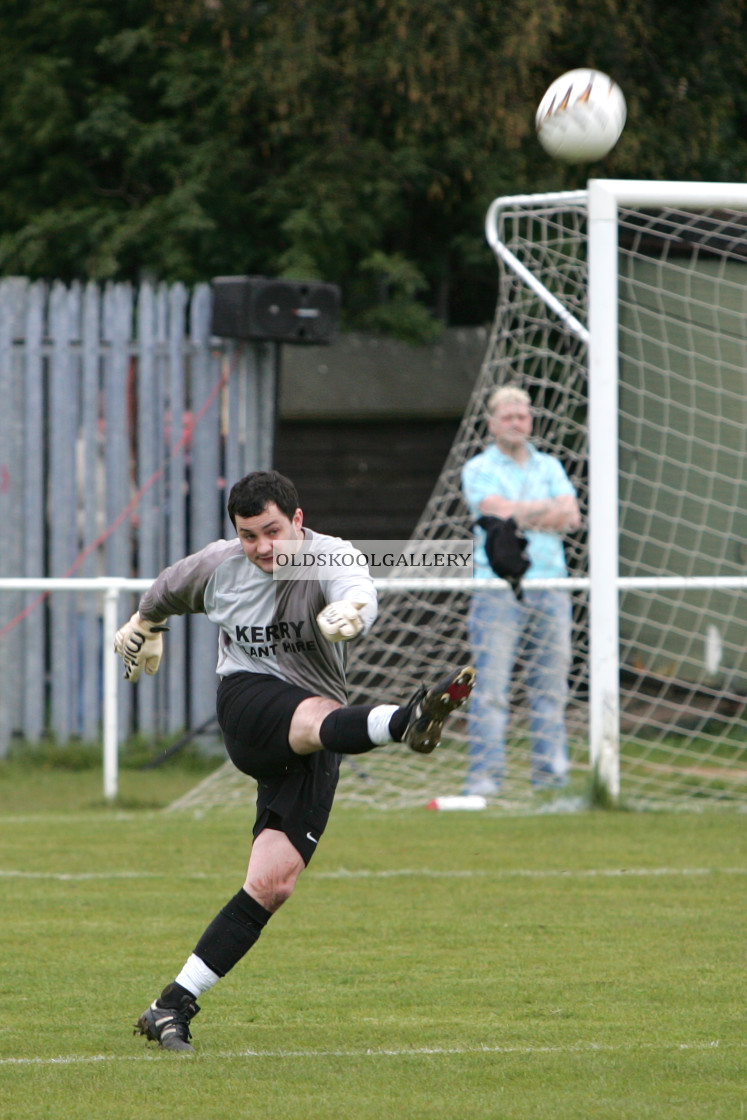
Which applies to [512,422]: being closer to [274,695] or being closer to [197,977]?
[274,695]

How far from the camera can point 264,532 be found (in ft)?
14.6

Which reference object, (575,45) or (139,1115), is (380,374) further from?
(139,1115)

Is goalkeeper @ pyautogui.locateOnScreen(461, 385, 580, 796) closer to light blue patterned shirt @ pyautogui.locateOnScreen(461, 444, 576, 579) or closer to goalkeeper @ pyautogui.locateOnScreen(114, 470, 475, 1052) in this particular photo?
light blue patterned shirt @ pyautogui.locateOnScreen(461, 444, 576, 579)

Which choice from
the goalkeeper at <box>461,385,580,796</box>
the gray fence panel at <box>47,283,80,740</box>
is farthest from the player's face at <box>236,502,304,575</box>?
the gray fence panel at <box>47,283,80,740</box>

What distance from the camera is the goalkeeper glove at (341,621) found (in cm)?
408

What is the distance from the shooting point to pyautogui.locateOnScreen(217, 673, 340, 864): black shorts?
14.5 feet

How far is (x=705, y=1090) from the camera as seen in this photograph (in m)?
3.84

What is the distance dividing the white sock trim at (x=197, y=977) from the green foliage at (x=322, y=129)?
933 centimetres

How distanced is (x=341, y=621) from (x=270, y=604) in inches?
20.0

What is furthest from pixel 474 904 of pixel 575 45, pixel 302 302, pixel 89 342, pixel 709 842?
pixel 575 45

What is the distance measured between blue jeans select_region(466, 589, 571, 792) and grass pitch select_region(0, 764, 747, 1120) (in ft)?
1.97

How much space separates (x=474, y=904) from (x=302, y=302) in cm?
541

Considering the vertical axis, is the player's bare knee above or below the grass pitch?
above

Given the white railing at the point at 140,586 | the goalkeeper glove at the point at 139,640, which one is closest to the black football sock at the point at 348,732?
the goalkeeper glove at the point at 139,640
